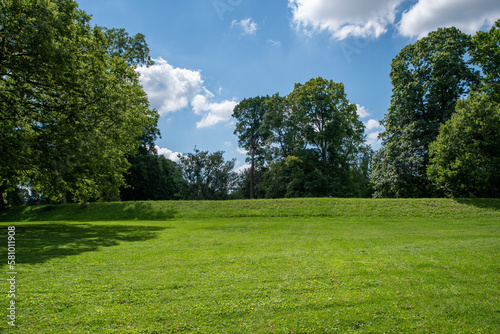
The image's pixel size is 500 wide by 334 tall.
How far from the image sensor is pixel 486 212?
74.2ft

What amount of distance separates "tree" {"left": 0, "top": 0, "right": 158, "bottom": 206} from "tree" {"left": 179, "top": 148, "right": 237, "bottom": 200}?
46787 mm

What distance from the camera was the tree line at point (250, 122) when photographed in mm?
14227

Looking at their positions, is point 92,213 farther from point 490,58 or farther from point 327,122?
point 490,58

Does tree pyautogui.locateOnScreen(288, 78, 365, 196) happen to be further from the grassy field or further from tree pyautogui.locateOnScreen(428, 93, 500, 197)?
the grassy field

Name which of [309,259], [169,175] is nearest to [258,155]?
[169,175]

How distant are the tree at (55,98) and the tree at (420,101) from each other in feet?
90.8

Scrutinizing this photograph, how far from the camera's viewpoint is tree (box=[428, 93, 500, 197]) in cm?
2492

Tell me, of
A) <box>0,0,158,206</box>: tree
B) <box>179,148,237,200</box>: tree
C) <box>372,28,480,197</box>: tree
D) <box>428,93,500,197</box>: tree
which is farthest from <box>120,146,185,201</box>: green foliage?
<box>428,93,500,197</box>: tree

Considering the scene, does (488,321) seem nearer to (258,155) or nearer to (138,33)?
(138,33)

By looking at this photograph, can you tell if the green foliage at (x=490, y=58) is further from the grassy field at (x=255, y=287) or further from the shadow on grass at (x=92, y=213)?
the shadow on grass at (x=92, y=213)

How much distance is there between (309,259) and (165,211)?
22.3m

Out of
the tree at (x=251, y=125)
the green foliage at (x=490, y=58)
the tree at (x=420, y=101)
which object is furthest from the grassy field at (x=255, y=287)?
the tree at (x=251, y=125)

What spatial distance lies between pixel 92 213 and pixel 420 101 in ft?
120

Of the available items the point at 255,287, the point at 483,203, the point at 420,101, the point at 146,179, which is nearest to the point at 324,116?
the point at 420,101
